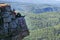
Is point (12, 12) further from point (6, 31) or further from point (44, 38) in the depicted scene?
point (44, 38)

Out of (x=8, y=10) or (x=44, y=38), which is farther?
(x=44, y=38)

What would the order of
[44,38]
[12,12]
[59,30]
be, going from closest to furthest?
[12,12] < [44,38] < [59,30]

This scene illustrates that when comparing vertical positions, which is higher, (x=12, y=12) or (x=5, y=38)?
(x=12, y=12)

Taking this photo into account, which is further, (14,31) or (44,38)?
(44,38)

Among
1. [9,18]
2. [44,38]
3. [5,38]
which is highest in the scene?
[9,18]

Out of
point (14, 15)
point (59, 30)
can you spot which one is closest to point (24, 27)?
point (14, 15)

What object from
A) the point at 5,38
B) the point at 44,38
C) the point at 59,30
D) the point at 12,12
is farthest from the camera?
the point at 59,30

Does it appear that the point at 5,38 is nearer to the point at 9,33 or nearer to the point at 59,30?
the point at 9,33

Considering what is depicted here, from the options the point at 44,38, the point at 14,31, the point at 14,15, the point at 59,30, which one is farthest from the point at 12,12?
the point at 59,30

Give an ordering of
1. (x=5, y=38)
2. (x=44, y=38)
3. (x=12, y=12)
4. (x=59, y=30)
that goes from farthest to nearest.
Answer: (x=59, y=30)
(x=44, y=38)
(x=12, y=12)
(x=5, y=38)
